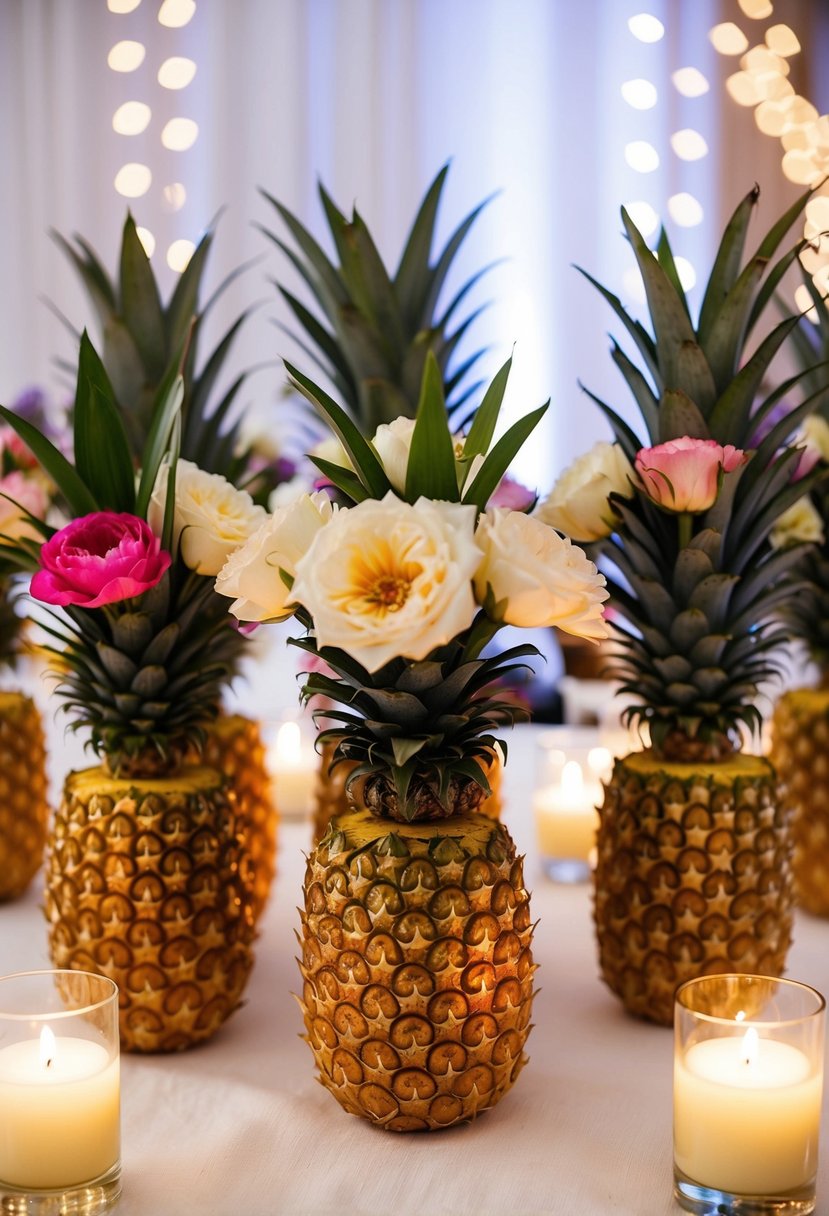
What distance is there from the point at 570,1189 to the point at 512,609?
1.29 feet

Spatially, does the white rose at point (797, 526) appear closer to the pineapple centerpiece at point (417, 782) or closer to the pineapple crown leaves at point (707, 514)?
the pineapple crown leaves at point (707, 514)

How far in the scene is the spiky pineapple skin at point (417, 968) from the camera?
2.76 ft

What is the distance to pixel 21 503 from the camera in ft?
4.31

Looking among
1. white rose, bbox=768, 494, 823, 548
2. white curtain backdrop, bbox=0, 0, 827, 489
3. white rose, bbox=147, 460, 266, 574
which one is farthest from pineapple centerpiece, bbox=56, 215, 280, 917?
white curtain backdrop, bbox=0, 0, 827, 489

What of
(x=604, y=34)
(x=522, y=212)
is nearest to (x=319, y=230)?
(x=522, y=212)

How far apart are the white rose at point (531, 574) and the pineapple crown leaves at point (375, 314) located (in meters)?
0.41

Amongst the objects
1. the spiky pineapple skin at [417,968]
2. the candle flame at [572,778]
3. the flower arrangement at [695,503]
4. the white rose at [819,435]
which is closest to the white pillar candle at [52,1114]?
the spiky pineapple skin at [417,968]

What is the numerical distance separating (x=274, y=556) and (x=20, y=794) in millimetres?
704

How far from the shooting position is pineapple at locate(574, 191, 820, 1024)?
1029mm

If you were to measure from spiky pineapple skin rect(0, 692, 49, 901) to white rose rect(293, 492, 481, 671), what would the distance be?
0.73 meters

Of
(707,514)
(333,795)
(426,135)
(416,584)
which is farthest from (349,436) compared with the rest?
(426,135)

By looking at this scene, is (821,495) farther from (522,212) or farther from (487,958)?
(522,212)

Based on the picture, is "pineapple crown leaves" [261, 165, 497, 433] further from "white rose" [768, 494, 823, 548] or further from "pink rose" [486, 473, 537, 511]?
"white rose" [768, 494, 823, 548]

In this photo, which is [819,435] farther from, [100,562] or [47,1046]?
[47,1046]
